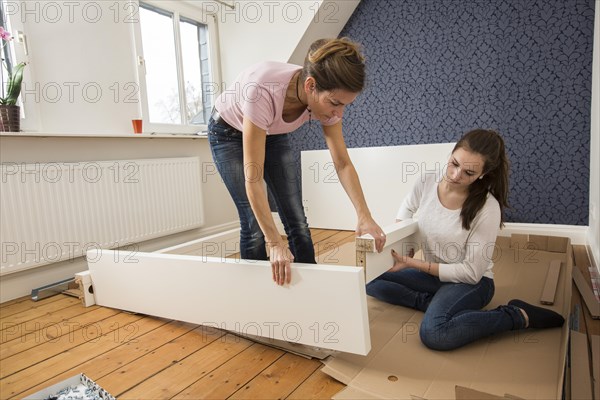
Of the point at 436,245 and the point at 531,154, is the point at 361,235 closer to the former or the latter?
the point at 436,245

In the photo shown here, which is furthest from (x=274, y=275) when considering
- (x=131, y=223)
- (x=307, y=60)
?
(x=131, y=223)

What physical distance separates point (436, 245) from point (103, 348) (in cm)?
130

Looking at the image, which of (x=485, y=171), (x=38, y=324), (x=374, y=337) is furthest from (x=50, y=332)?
(x=485, y=171)

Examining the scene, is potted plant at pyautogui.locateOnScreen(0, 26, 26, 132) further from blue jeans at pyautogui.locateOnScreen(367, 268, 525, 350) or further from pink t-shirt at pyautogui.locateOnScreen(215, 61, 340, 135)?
blue jeans at pyautogui.locateOnScreen(367, 268, 525, 350)

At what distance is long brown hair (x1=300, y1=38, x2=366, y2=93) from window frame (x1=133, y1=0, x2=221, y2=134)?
1.97 metres

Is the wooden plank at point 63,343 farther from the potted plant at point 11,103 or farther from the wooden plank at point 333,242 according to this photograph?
the wooden plank at point 333,242

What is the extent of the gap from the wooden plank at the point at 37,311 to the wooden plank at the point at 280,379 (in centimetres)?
122

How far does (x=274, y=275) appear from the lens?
1.22 meters

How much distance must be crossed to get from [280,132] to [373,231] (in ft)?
1.51

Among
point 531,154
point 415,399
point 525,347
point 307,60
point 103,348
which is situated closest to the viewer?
point 415,399

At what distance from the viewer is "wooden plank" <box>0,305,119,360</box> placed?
1.52 m

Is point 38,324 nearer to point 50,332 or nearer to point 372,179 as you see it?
point 50,332

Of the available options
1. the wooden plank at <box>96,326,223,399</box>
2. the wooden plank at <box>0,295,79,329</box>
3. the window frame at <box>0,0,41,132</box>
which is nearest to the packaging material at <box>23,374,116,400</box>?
the wooden plank at <box>96,326,223,399</box>

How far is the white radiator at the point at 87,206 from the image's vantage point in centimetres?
198
